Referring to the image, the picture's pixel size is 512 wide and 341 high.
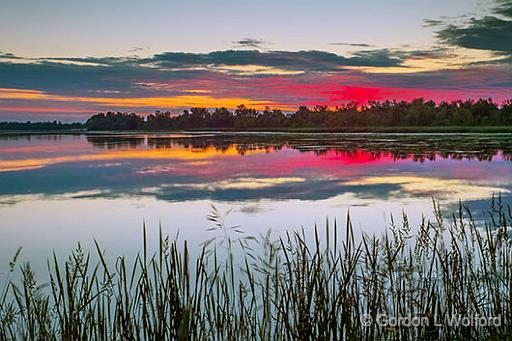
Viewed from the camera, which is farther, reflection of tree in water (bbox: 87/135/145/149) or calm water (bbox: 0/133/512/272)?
reflection of tree in water (bbox: 87/135/145/149)

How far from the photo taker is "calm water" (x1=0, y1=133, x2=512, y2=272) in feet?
27.6

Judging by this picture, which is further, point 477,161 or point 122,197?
point 477,161

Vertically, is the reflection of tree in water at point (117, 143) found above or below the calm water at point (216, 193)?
above

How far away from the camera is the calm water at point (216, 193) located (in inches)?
331

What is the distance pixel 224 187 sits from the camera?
13016 mm

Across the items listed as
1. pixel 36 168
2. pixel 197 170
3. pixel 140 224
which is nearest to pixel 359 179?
pixel 197 170

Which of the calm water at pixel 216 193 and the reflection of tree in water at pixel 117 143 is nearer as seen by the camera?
the calm water at pixel 216 193

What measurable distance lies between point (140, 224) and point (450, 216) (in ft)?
16.3

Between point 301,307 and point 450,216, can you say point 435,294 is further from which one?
point 450,216

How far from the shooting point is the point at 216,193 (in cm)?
1199

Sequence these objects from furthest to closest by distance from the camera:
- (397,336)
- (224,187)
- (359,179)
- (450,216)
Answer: (359,179)
(224,187)
(450,216)
(397,336)

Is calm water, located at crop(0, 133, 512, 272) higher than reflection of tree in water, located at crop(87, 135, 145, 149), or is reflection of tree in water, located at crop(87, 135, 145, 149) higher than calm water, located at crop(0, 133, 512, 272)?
reflection of tree in water, located at crop(87, 135, 145, 149)

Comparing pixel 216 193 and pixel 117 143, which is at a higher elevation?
Answer: pixel 117 143

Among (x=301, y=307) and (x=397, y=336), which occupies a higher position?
(x=301, y=307)
